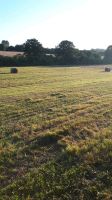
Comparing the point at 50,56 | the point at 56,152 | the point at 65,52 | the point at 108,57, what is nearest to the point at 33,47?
the point at 50,56

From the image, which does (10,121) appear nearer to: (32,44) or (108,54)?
(32,44)

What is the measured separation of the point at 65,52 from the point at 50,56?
8.01 metres

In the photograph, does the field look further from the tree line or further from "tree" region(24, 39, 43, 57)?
"tree" region(24, 39, 43, 57)

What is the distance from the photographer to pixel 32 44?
227ft

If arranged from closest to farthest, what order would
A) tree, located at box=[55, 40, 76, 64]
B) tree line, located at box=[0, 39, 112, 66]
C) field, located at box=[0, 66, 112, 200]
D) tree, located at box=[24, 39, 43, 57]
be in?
1. field, located at box=[0, 66, 112, 200]
2. tree line, located at box=[0, 39, 112, 66]
3. tree, located at box=[24, 39, 43, 57]
4. tree, located at box=[55, 40, 76, 64]

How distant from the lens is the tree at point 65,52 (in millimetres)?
73350

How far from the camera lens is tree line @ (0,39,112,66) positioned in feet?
202

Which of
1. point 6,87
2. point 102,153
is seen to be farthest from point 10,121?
point 6,87

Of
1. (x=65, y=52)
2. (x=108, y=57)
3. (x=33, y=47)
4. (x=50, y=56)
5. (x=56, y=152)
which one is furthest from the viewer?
(x=108, y=57)

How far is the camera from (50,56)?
69125 mm

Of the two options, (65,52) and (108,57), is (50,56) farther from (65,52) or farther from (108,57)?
(108,57)

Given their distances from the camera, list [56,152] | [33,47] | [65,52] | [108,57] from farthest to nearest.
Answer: [108,57]
[65,52]
[33,47]
[56,152]

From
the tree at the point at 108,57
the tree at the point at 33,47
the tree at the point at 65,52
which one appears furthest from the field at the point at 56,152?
the tree at the point at 108,57

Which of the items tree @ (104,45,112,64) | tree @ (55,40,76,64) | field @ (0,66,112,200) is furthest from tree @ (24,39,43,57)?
field @ (0,66,112,200)
